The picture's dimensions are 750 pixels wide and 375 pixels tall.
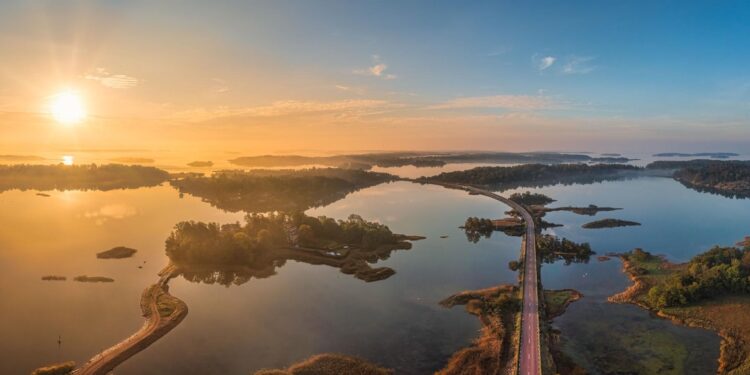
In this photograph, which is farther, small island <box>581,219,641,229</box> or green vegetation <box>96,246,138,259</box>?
small island <box>581,219,641,229</box>

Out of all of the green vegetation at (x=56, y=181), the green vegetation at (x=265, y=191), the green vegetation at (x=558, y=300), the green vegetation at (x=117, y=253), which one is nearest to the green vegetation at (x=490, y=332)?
the green vegetation at (x=558, y=300)

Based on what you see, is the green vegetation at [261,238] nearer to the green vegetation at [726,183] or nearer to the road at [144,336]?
the road at [144,336]

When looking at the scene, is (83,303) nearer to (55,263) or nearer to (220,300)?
(220,300)

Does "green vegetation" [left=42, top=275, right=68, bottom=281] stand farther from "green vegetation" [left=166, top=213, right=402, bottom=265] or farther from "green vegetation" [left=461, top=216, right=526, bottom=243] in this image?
"green vegetation" [left=461, top=216, right=526, bottom=243]

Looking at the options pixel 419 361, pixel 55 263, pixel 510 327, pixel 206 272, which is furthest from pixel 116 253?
pixel 510 327

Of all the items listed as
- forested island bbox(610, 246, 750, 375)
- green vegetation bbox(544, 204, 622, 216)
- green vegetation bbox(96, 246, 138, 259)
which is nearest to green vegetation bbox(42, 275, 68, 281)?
green vegetation bbox(96, 246, 138, 259)

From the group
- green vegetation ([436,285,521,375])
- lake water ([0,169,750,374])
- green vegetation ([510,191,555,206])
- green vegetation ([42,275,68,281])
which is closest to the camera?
green vegetation ([436,285,521,375])
